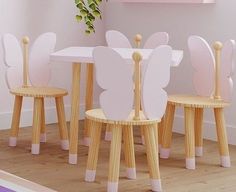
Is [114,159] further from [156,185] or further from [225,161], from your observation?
[225,161]

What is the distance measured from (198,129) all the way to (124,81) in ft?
Result: 3.23

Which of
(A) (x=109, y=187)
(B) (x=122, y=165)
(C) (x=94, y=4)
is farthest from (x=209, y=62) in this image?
(C) (x=94, y=4)

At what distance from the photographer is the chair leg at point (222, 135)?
130 inches

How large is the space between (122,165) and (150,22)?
5.06 feet

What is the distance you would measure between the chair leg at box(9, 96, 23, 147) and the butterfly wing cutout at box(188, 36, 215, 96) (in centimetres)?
115

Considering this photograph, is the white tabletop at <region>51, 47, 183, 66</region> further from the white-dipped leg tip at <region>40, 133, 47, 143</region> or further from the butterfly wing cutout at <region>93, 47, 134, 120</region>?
the white-dipped leg tip at <region>40, 133, 47, 143</region>

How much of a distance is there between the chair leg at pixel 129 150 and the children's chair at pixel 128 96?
17 centimetres

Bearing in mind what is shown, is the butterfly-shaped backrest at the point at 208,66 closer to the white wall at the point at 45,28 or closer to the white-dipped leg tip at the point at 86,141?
the white-dipped leg tip at the point at 86,141

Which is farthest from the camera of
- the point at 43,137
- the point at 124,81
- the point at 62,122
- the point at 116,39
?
the point at 116,39

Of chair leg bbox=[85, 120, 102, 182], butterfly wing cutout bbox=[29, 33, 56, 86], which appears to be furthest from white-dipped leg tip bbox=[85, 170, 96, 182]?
butterfly wing cutout bbox=[29, 33, 56, 86]

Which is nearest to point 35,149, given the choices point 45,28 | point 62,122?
point 62,122

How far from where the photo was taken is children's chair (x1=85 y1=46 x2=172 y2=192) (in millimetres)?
2703

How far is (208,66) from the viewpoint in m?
3.38

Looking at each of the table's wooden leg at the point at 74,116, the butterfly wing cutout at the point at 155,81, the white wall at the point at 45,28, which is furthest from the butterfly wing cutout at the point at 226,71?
the white wall at the point at 45,28
